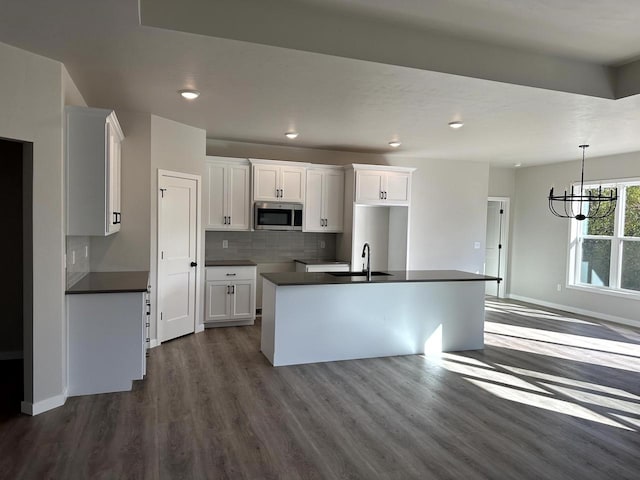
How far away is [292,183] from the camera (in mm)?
6320

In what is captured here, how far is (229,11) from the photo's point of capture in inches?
108

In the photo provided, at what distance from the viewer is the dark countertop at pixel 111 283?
3.51 metres

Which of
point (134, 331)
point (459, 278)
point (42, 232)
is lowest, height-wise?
point (134, 331)

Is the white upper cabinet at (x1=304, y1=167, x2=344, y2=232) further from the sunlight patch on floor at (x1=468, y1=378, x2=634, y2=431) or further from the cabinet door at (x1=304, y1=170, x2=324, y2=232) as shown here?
the sunlight patch on floor at (x1=468, y1=378, x2=634, y2=431)

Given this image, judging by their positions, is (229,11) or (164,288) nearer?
(229,11)

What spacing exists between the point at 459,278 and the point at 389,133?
2.01m

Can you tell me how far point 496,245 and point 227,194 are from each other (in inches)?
227

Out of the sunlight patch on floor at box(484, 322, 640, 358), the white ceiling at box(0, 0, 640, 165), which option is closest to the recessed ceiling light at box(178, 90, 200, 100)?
the white ceiling at box(0, 0, 640, 165)

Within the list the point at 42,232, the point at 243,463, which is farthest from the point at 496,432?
the point at 42,232

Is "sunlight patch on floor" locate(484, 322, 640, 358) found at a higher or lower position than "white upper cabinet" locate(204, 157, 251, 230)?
lower

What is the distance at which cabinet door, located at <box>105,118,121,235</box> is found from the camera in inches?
140

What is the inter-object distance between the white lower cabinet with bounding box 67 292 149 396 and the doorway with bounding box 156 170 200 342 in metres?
1.28

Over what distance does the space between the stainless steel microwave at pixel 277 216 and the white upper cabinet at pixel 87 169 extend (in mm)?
2701

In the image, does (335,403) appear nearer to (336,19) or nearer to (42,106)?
(336,19)
